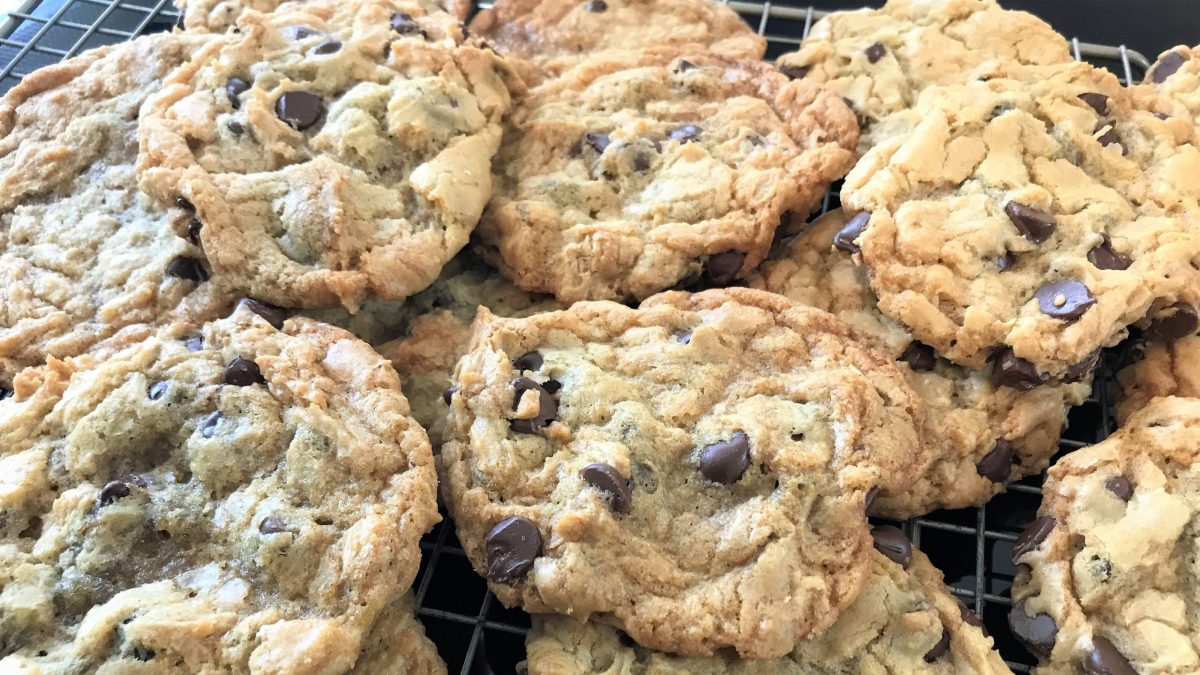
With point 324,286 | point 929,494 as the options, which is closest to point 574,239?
point 324,286

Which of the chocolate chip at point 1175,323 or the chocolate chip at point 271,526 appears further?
the chocolate chip at point 1175,323

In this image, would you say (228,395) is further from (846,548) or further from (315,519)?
(846,548)

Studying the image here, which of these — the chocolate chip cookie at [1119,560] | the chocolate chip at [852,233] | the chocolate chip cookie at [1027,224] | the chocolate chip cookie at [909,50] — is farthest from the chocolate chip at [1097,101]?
the chocolate chip cookie at [1119,560]

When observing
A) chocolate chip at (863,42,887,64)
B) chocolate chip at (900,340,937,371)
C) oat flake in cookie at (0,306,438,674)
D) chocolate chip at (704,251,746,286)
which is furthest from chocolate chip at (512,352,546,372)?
chocolate chip at (863,42,887,64)

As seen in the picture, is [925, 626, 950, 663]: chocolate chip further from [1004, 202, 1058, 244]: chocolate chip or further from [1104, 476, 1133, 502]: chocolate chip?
[1004, 202, 1058, 244]: chocolate chip

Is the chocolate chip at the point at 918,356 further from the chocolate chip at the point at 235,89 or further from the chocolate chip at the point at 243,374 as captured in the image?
the chocolate chip at the point at 235,89

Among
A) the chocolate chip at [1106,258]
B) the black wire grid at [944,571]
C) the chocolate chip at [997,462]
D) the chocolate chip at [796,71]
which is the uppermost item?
the chocolate chip at [796,71]

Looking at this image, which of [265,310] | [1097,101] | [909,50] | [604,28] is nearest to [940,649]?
[1097,101]
